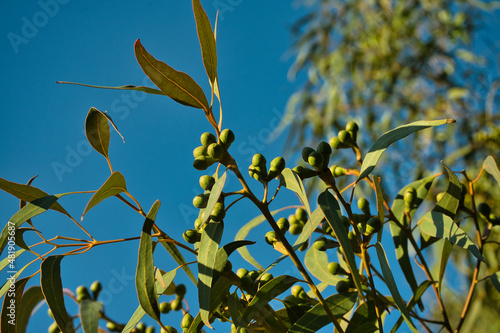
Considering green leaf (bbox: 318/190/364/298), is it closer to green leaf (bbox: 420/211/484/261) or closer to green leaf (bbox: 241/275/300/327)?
green leaf (bbox: 241/275/300/327)

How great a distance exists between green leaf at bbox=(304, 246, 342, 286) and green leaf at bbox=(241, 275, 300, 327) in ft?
0.67

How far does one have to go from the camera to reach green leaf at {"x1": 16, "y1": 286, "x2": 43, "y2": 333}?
99cm

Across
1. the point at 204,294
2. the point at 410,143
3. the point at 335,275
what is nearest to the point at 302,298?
the point at 335,275

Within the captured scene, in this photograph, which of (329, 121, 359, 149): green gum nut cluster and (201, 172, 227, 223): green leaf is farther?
(329, 121, 359, 149): green gum nut cluster

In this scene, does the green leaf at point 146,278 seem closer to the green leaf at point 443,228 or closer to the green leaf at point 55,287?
the green leaf at point 55,287

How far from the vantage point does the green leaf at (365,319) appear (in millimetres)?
873

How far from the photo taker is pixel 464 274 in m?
3.64

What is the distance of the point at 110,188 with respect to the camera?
0.81m

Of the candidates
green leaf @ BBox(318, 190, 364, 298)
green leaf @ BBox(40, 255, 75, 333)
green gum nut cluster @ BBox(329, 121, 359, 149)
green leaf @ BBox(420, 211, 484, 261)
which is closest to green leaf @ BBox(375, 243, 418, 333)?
green leaf @ BBox(318, 190, 364, 298)

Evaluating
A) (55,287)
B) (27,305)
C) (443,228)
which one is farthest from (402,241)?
(27,305)

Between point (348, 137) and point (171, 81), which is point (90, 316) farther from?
point (348, 137)

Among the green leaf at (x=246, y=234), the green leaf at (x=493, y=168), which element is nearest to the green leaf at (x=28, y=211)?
the green leaf at (x=246, y=234)

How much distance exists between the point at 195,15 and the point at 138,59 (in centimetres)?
13

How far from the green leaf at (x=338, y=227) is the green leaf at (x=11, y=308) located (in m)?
0.61
